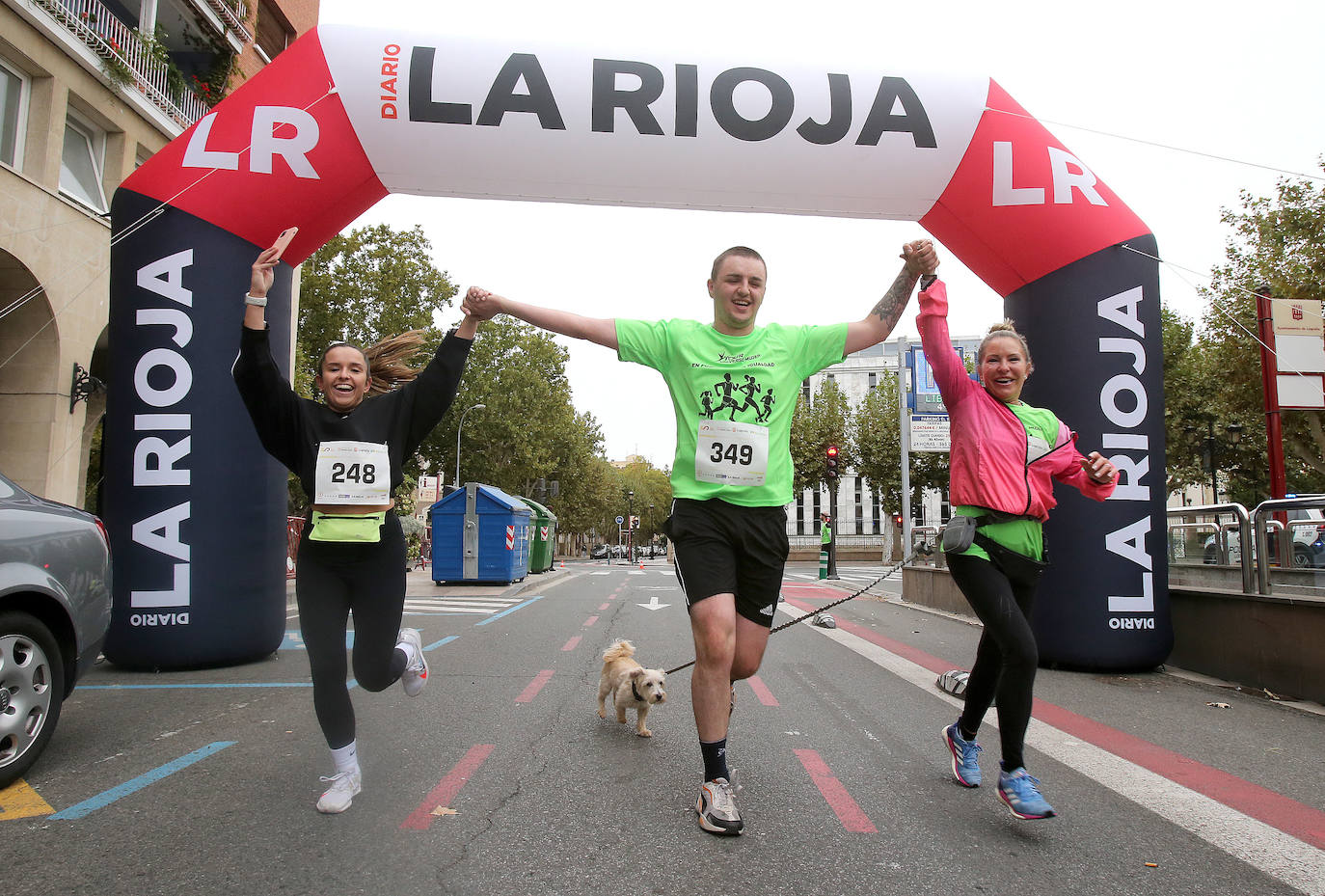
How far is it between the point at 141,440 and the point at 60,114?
10.4 meters

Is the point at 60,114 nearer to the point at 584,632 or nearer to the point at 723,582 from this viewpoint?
the point at 584,632

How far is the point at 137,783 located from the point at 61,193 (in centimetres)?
1344

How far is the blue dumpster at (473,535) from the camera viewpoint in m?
19.3

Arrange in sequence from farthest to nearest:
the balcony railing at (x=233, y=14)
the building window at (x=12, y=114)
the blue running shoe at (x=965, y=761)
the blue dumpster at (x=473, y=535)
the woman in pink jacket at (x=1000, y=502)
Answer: the blue dumpster at (x=473, y=535), the balcony railing at (x=233, y=14), the building window at (x=12, y=114), the blue running shoe at (x=965, y=761), the woman in pink jacket at (x=1000, y=502)

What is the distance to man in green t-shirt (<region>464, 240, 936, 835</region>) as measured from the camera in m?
3.23

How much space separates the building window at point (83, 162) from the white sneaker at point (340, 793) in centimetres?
1446

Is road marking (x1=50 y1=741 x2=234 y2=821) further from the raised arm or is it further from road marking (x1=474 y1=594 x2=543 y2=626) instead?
road marking (x1=474 y1=594 x2=543 y2=626)

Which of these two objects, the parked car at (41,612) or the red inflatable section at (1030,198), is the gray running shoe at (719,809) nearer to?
the parked car at (41,612)

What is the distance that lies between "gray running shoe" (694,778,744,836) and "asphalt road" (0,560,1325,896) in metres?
0.06

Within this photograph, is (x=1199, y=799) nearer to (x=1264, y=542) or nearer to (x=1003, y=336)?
(x=1003, y=336)

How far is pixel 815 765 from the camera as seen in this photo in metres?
4.11

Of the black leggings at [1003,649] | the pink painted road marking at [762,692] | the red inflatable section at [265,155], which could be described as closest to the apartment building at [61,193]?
the red inflatable section at [265,155]

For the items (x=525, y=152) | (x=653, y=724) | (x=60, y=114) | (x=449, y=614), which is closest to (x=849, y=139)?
(x=525, y=152)

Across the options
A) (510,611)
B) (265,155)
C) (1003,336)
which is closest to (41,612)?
(265,155)
